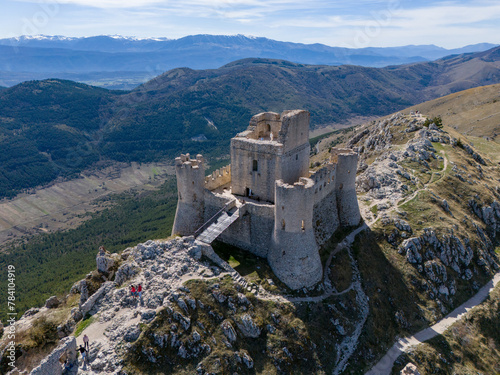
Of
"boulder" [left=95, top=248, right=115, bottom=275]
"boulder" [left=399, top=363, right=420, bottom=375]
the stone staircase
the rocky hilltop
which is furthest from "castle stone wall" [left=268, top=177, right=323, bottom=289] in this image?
"boulder" [left=95, top=248, right=115, bottom=275]

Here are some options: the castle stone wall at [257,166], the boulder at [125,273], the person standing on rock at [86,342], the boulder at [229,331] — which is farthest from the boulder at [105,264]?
the castle stone wall at [257,166]

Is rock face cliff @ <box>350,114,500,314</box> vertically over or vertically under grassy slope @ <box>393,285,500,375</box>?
over

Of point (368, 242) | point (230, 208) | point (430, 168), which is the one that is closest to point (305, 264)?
point (230, 208)

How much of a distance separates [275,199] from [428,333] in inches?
1138

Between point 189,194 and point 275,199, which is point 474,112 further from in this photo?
point 189,194

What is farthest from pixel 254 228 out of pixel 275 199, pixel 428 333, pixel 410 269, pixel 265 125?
pixel 428 333

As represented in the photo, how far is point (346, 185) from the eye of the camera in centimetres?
5753

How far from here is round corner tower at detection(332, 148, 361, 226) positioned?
56094mm

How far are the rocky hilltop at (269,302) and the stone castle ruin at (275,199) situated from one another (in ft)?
8.61

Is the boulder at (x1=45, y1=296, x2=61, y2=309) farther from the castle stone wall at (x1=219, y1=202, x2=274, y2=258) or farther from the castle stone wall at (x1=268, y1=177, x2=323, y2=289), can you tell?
the castle stone wall at (x1=268, y1=177, x2=323, y2=289)

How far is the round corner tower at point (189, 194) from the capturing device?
50281 mm

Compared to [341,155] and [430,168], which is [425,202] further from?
[341,155]

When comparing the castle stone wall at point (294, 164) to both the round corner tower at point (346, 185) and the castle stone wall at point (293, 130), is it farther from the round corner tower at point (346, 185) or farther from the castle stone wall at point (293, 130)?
the round corner tower at point (346, 185)

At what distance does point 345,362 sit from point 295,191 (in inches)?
834
